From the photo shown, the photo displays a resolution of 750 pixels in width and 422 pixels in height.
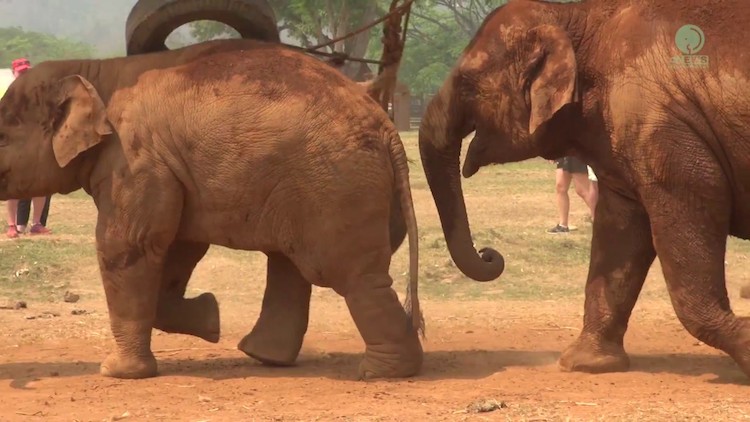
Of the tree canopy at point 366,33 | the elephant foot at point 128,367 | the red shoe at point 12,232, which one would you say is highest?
the tree canopy at point 366,33

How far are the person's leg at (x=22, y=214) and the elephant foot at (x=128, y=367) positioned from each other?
8.41 metres

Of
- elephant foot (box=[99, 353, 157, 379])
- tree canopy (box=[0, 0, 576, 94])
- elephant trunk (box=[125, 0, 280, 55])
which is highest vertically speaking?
tree canopy (box=[0, 0, 576, 94])

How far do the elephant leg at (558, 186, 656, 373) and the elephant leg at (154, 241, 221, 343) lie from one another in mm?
2219

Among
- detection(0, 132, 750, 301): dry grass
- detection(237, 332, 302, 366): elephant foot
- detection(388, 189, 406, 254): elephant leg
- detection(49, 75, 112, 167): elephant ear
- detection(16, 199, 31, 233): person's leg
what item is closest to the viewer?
detection(49, 75, 112, 167): elephant ear

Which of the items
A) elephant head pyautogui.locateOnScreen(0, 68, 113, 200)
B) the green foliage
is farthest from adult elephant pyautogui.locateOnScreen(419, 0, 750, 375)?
the green foliage

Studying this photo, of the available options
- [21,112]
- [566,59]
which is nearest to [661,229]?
[566,59]

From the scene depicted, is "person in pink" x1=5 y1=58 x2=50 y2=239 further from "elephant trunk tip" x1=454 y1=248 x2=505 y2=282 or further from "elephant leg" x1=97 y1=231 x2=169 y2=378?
"elephant trunk tip" x1=454 y1=248 x2=505 y2=282

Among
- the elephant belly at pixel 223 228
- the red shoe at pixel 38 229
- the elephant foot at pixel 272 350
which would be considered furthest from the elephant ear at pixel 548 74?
the red shoe at pixel 38 229

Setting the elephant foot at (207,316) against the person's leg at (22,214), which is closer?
the elephant foot at (207,316)

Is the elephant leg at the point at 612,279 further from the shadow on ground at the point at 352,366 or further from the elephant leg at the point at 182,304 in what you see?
the elephant leg at the point at 182,304

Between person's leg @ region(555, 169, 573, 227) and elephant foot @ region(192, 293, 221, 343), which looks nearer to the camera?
elephant foot @ region(192, 293, 221, 343)

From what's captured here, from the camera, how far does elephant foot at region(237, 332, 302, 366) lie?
334 inches

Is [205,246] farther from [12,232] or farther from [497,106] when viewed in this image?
[12,232]

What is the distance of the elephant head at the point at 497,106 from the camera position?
25.4 feet
